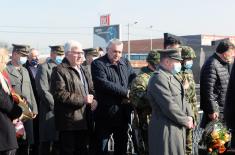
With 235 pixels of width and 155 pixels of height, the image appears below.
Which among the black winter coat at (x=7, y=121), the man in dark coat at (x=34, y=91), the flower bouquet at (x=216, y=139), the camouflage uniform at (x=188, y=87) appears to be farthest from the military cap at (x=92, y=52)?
the black winter coat at (x=7, y=121)

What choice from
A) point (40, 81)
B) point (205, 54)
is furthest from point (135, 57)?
point (40, 81)

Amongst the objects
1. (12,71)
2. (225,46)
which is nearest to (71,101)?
(12,71)

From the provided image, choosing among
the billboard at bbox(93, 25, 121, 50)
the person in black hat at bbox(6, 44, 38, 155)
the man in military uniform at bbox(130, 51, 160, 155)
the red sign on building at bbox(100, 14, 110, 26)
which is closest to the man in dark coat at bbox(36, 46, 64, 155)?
the person in black hat at bbox(6, 44, 38, 155)

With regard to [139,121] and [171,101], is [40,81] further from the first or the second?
[171,101]

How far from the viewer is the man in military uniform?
583cm

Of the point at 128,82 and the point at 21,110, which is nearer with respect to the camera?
the point at 21,110

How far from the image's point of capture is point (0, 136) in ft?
15.7

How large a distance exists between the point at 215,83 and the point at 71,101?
7.16ft

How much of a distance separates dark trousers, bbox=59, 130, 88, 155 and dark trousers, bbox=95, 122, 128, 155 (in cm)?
25

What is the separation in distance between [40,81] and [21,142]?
104 centimetres

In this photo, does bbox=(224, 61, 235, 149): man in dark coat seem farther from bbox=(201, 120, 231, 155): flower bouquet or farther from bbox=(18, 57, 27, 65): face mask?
bbox=(18, 57, 27, 65): face mask

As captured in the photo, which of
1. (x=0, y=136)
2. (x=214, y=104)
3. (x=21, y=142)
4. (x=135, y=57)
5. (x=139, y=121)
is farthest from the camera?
(x=135, y=57)

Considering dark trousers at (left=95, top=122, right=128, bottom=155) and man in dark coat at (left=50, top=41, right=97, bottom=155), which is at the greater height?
man in dark coat at (left=50, top=41, right=97, bottom=155)

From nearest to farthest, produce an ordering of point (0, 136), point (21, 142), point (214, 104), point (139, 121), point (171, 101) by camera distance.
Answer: point (0, 136) → point (171, 101) → point (139, 121) → point (214, 104) → point (21, 142)
